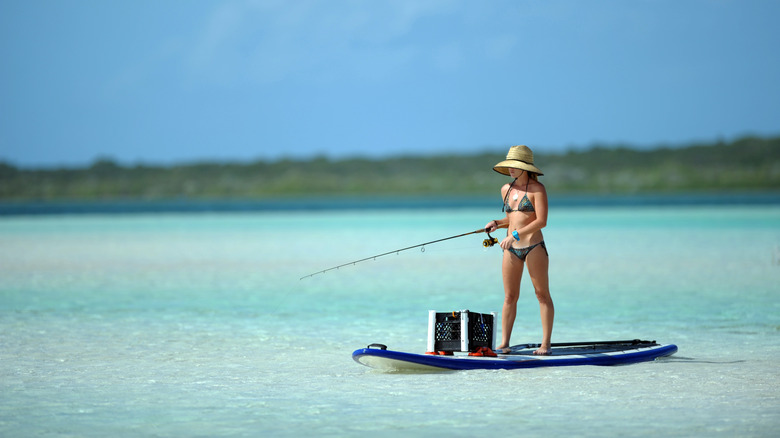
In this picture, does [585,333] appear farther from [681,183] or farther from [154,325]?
[681,183]

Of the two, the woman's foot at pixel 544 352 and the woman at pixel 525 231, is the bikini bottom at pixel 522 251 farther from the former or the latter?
the woman's foot at pixel 544 352

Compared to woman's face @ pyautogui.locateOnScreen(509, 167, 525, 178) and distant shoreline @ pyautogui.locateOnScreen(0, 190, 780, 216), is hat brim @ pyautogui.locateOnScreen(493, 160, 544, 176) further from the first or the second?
distant shoreline @ pyautogui.locateOnScreen(0, 190, 780, 216)

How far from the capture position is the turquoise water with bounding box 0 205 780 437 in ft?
18.5

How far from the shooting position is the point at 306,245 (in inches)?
928

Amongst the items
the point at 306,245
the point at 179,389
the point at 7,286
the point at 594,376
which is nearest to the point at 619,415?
the point at 594,376

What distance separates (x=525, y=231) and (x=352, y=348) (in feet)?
6.23

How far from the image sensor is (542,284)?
23.4 ft

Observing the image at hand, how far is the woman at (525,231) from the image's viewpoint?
23.1 ft

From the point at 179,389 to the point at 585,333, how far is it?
147 inches

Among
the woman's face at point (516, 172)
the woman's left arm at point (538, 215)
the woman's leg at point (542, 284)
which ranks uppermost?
the woman's face at point (516, 172)

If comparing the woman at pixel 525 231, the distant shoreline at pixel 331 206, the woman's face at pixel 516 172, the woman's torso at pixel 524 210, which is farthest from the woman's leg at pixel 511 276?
the distant shoreline at pixel 331 206

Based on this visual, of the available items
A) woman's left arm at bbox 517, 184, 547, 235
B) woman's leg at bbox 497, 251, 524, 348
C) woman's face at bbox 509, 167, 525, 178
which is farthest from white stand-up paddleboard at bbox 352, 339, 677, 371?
woman's face at bbox 509, 167, 525, 178

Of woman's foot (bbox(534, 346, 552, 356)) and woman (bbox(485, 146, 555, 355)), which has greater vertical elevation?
woman (bbox(485, 146, 555, 355))

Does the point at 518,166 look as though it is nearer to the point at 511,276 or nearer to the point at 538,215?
the point at 538,215
